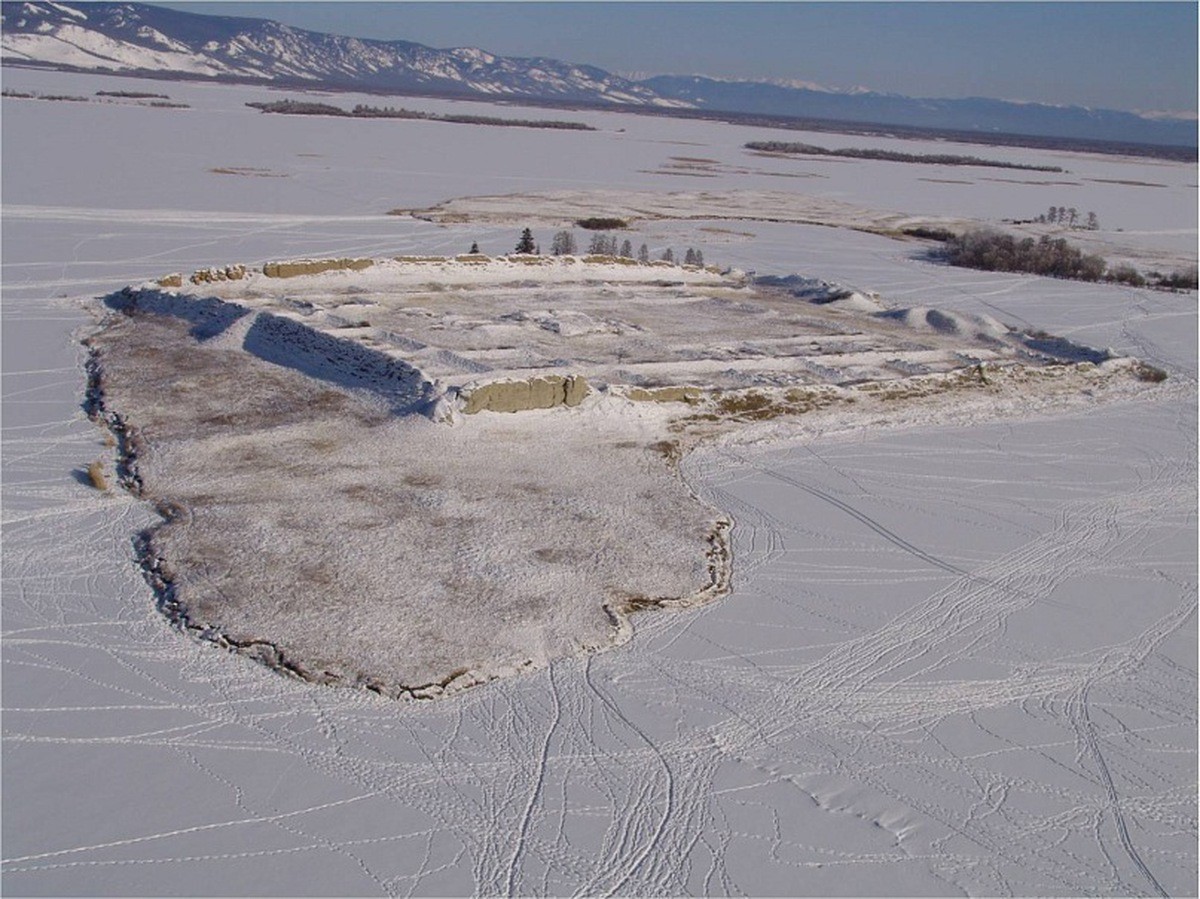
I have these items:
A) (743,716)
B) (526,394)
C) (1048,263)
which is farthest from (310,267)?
(1048,263)

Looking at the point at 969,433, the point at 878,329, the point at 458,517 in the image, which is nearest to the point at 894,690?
the point at 458,517

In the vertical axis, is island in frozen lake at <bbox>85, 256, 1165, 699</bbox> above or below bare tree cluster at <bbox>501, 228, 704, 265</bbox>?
below

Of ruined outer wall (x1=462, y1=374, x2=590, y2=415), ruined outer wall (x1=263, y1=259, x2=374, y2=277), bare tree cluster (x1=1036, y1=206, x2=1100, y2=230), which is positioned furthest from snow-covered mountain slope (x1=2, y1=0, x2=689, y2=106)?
ruined outer wall (x1=462, y1=374, x2=590, y2=415)

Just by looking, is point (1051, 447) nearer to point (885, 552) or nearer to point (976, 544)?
point (976, 544)

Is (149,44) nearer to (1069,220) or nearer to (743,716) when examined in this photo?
(1069,220)

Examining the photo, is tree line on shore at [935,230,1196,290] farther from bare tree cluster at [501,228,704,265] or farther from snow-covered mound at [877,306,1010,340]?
A: snow-covered mound at [877,306,1010,340]
